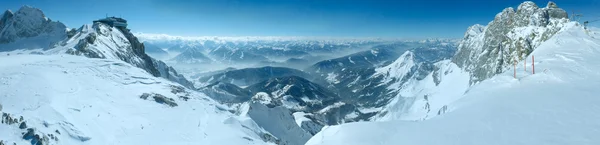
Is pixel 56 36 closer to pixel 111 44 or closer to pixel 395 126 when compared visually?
pixel 111 44

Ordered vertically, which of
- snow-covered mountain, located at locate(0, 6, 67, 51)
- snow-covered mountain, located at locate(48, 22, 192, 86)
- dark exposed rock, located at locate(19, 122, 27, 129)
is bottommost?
dark exposed rock, located at locate(19, 122, 27, 129)

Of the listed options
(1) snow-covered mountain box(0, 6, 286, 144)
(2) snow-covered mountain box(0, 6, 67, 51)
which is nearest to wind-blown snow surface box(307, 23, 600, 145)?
(1) snow-covered mountain box(0, 6, 286, 144)

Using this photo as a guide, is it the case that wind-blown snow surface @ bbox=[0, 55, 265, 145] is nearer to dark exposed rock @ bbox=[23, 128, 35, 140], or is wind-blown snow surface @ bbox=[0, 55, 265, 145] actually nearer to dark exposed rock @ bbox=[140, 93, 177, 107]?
dark exposed rock @ bbox=[23, 128, 35, 140]

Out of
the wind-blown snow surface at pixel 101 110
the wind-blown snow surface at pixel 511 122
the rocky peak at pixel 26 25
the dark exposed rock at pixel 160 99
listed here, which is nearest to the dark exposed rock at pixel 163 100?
the dark exposed rock at pixel 160 99

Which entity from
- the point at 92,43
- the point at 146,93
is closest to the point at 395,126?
the point at 146,93

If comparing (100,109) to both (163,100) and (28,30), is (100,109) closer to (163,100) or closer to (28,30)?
(163,100)
